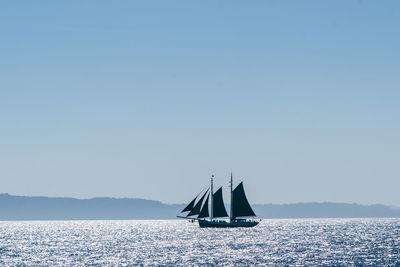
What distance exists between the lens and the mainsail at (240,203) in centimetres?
17788

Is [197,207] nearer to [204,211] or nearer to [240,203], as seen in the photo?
[204,211]

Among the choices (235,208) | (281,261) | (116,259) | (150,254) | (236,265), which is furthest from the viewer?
(235,208)

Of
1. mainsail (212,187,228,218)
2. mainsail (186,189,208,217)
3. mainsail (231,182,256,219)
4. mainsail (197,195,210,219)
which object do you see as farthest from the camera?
mainsail (197,195,210,219)

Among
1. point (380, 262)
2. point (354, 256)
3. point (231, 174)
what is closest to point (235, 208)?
point (231, 174)

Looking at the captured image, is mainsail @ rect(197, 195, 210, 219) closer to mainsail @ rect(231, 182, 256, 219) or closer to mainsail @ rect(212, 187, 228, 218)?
mainsail @ rect(212, 187, 228, 218)

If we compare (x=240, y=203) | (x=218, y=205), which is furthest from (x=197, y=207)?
(x=240, y=203)

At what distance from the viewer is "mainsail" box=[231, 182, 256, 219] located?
178 metres

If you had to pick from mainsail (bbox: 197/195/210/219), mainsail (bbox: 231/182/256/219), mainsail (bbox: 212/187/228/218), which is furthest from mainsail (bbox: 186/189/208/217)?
mainsail (bbox: 231/182/256/219)

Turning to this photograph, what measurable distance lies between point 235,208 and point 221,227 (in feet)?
55.3

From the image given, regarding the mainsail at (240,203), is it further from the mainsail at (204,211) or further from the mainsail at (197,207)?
the mainsail at (197,207)

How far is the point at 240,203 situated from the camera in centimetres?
18125

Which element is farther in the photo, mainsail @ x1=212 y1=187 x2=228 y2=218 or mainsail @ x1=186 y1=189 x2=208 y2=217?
mainsail @ x1=212 y1=187 x2=228 y2=218

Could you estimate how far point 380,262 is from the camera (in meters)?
95.4

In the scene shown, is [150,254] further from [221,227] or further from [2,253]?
[221,227]
